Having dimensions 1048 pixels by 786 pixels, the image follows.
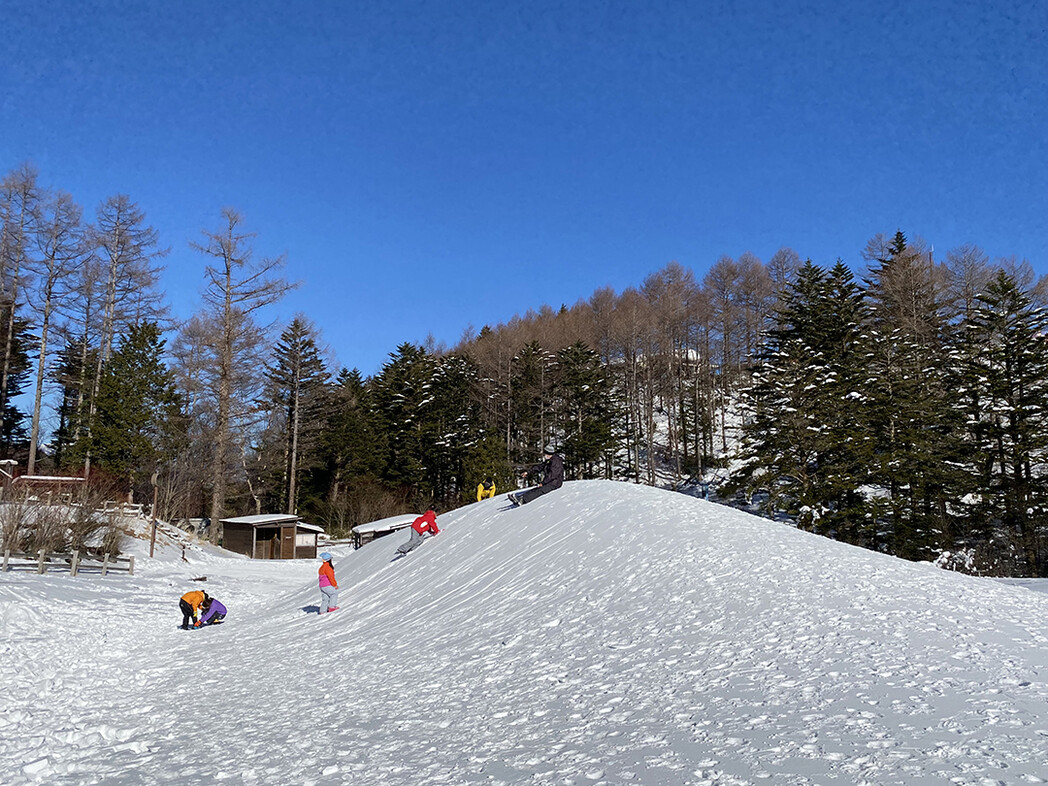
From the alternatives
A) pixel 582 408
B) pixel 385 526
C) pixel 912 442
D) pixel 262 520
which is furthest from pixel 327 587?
pixel 582 408

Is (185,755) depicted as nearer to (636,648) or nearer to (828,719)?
(636,648)

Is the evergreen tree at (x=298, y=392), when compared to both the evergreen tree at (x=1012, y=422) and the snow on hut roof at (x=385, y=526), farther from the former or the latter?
the evergreen tree at (x=1012, y=422)

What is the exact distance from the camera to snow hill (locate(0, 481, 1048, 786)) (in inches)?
202

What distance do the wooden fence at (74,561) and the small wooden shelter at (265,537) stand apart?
15.5m

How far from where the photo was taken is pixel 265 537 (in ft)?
135

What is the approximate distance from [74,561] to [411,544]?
34.8 feet

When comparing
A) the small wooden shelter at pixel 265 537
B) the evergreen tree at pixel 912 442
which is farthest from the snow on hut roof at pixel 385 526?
the evergreen tree at pixel 912 442

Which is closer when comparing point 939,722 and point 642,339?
point 939,722

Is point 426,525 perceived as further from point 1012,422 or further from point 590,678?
point 1012,422

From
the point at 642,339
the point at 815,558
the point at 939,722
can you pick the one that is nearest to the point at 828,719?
the point at 939,722

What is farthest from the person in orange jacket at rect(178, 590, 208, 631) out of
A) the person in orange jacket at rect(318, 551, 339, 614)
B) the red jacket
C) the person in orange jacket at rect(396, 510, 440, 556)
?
the red jacket

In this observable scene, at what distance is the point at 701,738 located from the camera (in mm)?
5391

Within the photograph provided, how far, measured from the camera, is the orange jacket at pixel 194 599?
16.6 m

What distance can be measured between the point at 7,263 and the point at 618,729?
40.3 meters
